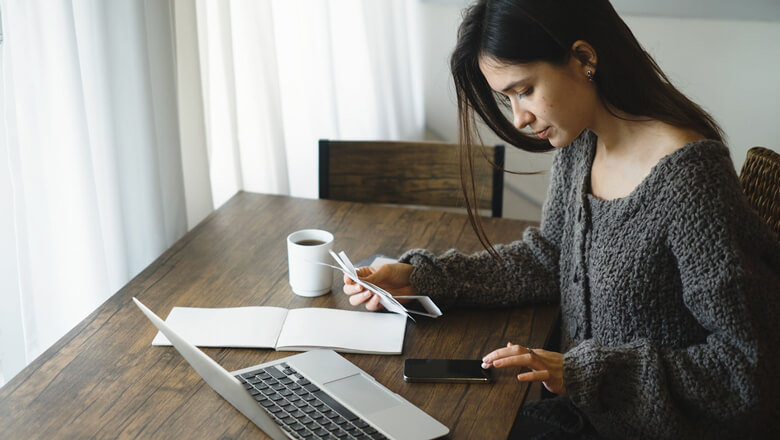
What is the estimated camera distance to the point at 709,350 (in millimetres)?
1003

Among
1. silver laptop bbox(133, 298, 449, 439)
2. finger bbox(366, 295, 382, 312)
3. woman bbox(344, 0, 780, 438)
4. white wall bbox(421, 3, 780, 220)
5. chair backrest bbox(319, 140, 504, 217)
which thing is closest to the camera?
silver laptop bbox(133, 298, 449, 439)

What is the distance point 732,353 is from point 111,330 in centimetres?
90

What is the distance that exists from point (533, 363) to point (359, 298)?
1.05 ft

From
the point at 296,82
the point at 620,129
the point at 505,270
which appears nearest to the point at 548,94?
the point at 620,129

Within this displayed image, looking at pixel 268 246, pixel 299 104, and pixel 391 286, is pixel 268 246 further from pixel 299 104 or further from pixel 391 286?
pixel 299 104

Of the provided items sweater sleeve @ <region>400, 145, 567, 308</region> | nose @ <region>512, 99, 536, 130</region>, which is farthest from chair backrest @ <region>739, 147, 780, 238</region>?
nose @ <region>512, 99, 536, 130</region>

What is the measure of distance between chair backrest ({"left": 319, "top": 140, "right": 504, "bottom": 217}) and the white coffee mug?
582 mm

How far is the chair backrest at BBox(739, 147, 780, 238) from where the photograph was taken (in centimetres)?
125

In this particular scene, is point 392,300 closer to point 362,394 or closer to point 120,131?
point 362,394

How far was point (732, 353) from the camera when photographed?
0.98 meters

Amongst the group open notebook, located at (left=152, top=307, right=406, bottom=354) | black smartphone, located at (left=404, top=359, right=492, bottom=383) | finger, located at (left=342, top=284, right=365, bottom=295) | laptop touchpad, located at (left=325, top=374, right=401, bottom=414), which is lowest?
black smartphone, located at (left=404, top=359, right=492, bottom=383)

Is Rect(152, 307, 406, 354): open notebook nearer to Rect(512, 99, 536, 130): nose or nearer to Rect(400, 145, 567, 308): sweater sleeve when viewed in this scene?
→ Rect(400, 145, 567, 308): sweater sleeve

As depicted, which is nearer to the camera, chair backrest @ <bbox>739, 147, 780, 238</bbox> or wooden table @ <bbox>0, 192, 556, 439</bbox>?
wooden table @ <bbox>0, 192, 556, 439</bbox>

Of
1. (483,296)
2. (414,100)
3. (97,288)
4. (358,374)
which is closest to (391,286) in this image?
(483,296)
